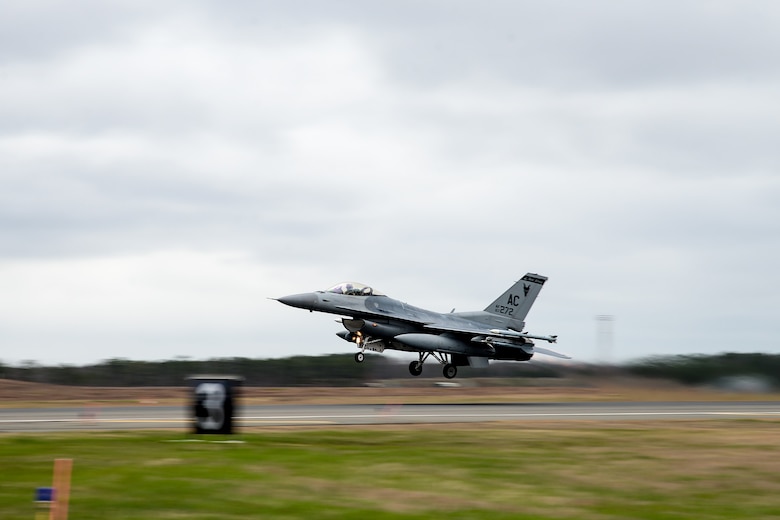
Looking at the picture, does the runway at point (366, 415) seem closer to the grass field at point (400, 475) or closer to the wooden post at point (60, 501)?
the grass field at point (400, 475)

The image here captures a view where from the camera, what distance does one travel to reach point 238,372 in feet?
196

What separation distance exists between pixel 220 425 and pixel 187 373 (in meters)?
41.5

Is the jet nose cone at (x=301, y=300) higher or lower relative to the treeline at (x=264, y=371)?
higher

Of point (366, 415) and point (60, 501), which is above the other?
point (366, 415)

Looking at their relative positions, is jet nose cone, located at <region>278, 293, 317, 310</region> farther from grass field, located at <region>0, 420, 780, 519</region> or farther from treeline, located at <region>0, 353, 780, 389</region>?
grass field, located at <region>0, 420, 780, 519</region>

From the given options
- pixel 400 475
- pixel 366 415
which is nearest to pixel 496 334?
pixel 366 415

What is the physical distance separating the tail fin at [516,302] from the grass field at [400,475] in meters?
28.2

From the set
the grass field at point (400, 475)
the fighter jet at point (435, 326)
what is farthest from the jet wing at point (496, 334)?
the grass field at point (400, 475)

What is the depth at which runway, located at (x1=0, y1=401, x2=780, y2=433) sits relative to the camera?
86.0ft

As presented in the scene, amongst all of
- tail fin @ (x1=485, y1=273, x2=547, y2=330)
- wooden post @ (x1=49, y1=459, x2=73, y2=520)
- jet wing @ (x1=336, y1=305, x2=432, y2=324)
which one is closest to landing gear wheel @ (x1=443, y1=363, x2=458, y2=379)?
jet wing @ (x1=336, y1=305, x2=432, y2=324)

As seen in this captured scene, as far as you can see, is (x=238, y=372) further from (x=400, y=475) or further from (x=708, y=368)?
(x=400, y=475)

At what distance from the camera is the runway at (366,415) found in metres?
26.2

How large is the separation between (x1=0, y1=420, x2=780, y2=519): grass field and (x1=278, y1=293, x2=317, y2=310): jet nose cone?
21207 mm

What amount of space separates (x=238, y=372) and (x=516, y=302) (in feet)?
60.3
